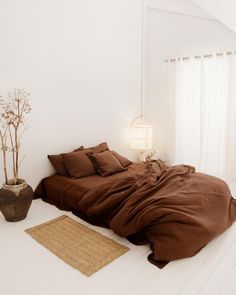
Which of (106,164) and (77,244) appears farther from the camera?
(106,164)

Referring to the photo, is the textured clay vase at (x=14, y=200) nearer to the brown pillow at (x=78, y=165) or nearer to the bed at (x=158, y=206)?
the bed at (x=158, y=206)

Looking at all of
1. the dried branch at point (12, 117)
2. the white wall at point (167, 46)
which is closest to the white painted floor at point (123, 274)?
the dried branch at point (12, 117)

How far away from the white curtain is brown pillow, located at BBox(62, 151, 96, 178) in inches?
76.8

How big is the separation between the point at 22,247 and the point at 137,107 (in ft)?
10.9

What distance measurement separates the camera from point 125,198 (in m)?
2.72

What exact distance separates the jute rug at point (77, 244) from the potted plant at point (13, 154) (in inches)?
11.7

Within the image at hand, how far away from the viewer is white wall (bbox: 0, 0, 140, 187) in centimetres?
323

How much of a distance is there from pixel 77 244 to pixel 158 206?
32.6 inches

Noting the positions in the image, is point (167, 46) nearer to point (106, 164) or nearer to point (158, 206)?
point (106, 164)

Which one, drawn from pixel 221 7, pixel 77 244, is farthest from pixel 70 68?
Result: pixel 77 244

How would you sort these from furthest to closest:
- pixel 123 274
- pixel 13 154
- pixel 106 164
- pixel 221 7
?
pixel 106 164, pixel 13 154, pixel 221 7, pixel 123 274

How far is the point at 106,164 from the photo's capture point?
3666mm

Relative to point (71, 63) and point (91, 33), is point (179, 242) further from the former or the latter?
point (91, 33)

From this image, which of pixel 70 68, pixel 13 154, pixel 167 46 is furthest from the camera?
pixel 167 46
